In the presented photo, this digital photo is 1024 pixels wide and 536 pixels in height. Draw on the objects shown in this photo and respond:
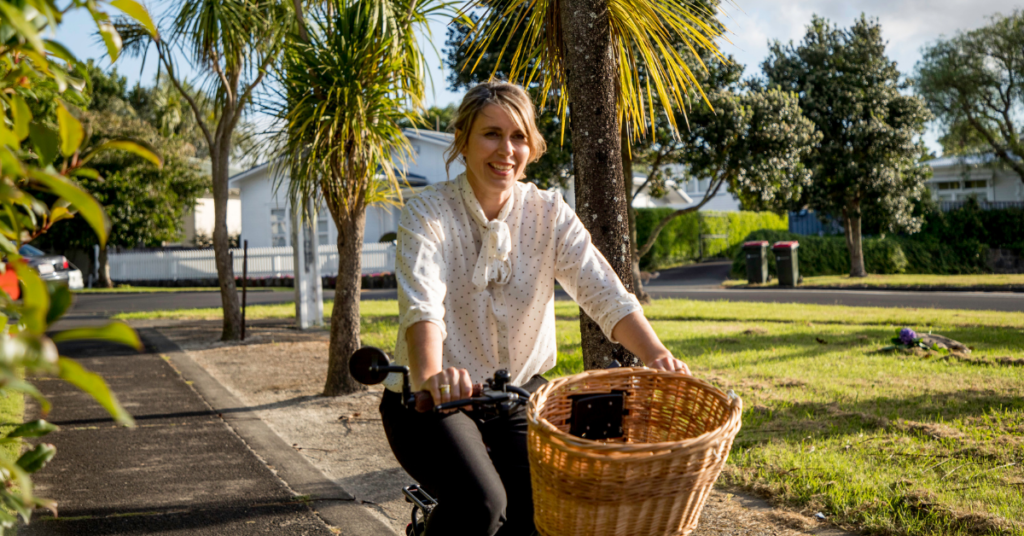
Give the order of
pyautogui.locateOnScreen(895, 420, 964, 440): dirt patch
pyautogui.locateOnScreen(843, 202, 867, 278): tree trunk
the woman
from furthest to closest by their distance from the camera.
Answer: pyautogui.locateOnScreen(843, 202, 867, 278): tree trunk, pyautogui.locateOnScreen(895, 420, 964, 440): dirt patch, the woman

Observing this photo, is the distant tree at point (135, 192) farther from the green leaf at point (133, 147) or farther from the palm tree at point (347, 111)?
the green leaf at point (133, 147)

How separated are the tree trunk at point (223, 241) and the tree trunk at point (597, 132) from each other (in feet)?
26.1

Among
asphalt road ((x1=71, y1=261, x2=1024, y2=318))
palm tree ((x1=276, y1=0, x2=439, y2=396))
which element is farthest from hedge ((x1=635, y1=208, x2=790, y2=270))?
palm tree ((x1=276, y1=0, x2=439, y2=396))

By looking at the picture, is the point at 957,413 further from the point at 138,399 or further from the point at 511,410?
the point at 138,399

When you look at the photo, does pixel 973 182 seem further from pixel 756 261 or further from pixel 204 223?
pixel 204 223

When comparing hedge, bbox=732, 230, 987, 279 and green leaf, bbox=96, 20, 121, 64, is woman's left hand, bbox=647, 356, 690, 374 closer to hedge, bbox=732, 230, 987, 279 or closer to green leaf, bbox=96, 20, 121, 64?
green leaf, bbox=96, 20, 121, 64

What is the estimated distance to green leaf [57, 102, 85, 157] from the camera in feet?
3.31

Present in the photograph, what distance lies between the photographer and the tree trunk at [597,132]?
3.92 m

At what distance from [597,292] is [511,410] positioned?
22.4 inches

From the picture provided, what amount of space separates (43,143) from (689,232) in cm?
3358

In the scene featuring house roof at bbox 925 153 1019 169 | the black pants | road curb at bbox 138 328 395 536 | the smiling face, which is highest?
house roof at bbox 925 153 1019 169

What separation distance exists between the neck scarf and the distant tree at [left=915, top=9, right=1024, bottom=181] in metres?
31.4

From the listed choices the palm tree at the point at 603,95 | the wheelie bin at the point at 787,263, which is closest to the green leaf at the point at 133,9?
the palm tree at the point at 603,95

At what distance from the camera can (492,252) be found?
8.04ft
